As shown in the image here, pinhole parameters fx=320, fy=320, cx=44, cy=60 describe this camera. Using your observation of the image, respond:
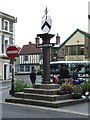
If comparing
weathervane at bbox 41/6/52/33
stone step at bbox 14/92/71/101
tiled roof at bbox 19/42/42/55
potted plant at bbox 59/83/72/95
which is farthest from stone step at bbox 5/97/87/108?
tiled roof at bbox 19/42/42/55

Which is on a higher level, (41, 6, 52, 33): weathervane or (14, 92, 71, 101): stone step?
(41, 6, 52, 33): weathervane

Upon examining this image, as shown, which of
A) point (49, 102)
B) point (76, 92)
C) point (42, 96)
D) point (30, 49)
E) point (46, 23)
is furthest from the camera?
point (30, 49)

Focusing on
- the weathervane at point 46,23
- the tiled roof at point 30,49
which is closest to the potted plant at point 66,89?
the weathervane at point 46,23

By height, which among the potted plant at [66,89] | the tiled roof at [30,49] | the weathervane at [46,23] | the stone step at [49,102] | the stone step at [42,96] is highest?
the tiled roof at [30,49]

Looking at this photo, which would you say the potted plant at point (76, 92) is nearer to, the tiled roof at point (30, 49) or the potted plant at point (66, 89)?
the potted plant at point (66, 89)

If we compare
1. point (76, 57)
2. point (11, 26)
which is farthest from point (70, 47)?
point (11, 26)

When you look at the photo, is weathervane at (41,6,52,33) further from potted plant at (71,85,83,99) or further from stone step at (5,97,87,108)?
stone step at (5,97,87,108)

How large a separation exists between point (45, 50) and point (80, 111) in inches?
170

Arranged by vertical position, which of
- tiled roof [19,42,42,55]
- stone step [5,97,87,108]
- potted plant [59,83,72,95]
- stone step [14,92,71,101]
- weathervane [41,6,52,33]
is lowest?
stone step [5,97,87,108]

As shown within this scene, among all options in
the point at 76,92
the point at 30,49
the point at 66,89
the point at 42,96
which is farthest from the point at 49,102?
the point at 30,49

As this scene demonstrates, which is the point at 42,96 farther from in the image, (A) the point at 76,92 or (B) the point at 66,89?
(A) the point at 76,92

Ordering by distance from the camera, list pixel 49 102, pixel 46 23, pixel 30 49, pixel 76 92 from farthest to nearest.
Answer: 1. pixel 30 49
2. pixel 46 23
3. pixel 76 92
4. pixel 49 102

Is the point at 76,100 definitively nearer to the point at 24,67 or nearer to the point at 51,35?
the point at 51,35

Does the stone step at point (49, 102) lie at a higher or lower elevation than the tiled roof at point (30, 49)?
lower
